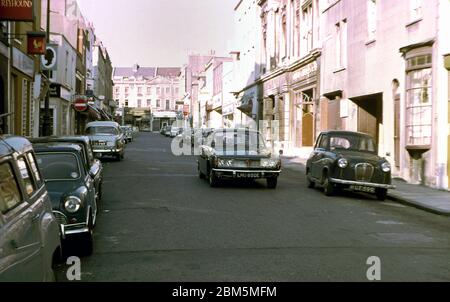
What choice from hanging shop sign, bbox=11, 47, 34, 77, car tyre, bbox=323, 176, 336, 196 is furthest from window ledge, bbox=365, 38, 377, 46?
hanging shop sign, bbox=11, 47, 34, 77

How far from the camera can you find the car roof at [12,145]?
163 inches

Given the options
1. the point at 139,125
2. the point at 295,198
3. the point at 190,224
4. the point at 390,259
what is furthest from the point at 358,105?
the point at 139,125

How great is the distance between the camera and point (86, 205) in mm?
7402

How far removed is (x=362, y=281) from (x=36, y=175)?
3.51 m

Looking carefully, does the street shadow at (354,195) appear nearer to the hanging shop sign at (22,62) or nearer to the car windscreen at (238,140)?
the car windscreen at (238,140)

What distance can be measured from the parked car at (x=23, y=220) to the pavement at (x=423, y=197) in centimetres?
934

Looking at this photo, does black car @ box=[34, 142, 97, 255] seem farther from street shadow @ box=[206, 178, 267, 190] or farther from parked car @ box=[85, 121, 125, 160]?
parked car @ box=[85, 121, 125, 160]

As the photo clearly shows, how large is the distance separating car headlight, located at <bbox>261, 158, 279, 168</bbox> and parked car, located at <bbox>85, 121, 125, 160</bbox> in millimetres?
10722

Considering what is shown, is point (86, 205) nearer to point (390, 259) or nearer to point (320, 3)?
point (390, 259)

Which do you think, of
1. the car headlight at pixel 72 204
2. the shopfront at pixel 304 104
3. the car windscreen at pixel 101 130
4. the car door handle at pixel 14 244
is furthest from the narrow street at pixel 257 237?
the shopfront at pixel 304 104

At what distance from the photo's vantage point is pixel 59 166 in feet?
27.7

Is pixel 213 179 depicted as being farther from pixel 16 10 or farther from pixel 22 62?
pixel 22 62

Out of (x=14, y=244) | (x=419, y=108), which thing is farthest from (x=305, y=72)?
(x=14, y=244)

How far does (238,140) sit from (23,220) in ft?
40.2
